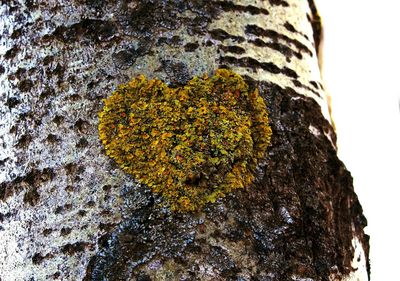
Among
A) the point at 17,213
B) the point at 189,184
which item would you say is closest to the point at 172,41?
the point at 189,184

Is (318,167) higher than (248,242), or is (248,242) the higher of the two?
(318,167)

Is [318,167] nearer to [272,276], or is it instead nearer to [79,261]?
[272,276]

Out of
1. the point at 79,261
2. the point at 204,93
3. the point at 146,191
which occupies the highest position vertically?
the point at 204,93

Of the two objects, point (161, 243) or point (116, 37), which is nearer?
point (161, 243)
